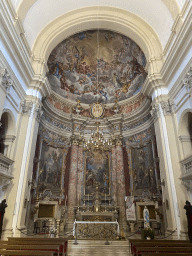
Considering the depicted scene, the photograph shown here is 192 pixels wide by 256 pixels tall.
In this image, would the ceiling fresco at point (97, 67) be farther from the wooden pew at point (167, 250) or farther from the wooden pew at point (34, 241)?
the wooden pew at point (167, 250)

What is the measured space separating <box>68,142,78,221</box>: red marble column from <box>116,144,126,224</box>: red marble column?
287 centimetres

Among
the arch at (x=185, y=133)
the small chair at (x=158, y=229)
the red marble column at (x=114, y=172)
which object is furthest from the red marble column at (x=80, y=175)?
the arch at (x=185, y=133)

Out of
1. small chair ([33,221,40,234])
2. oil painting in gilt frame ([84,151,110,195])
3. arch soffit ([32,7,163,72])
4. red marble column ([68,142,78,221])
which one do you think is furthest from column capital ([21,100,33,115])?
small chair ([33,221,40,234])

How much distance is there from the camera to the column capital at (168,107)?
957 cm

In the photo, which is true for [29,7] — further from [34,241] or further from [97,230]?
[97,230]

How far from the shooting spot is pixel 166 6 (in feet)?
32.7

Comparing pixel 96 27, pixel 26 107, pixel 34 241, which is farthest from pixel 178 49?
pixel 34 241

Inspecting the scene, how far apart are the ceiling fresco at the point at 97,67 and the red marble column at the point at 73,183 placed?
4.33 metres

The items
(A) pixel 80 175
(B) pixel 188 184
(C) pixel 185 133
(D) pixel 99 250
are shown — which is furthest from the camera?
(A) pixel 80 175

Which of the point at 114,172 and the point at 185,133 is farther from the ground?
the point at 185,133

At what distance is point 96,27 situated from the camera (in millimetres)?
12961

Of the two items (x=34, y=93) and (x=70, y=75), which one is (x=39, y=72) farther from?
(x=70, y=75)

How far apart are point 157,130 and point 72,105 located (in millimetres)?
7419

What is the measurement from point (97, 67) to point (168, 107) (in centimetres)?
784
